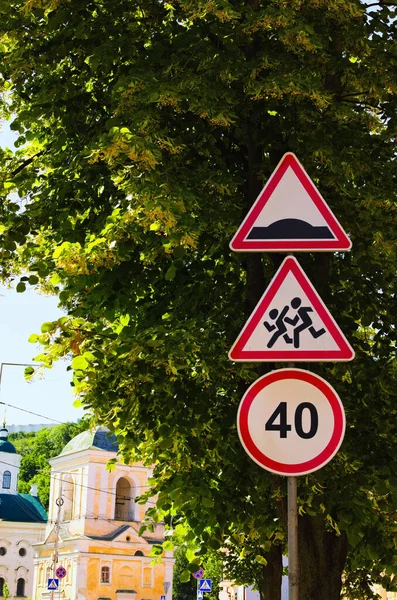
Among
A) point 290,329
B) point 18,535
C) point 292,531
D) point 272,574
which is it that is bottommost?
point 292,531

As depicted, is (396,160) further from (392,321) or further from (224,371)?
(224,371)

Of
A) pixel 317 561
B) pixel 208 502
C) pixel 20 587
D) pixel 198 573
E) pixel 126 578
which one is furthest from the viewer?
pixel 20 587

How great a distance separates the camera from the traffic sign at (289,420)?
482 centimetres

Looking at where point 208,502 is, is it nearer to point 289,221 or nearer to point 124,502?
point 289,221

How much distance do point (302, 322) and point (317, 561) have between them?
489cm

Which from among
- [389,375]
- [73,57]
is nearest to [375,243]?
[389,375]

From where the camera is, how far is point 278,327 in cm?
504

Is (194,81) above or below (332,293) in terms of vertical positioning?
above

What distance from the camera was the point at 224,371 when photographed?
28.6ft

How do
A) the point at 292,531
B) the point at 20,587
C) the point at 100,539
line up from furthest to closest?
the point at 20,587 < the point at 100,539 < the point at 292,531

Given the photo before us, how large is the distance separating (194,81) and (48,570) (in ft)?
171

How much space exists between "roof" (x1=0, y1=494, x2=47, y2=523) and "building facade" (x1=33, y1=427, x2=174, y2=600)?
2732 cm

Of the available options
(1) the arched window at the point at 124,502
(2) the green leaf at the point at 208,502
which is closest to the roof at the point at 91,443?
(1) the arched window at the point at 124,502

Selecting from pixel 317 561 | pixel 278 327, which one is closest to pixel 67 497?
pixel 317 561
